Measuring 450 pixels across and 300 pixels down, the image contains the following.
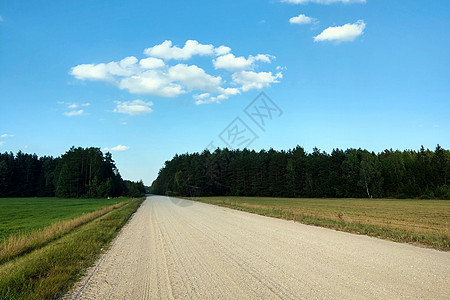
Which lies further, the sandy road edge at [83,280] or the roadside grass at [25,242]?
the roadside grass at [25,242]

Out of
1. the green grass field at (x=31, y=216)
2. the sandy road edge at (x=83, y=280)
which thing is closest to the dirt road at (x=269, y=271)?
the sandy road edge at (x=83, y=280)

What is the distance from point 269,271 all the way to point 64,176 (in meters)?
90.9

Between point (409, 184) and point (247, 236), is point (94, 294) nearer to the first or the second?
point (247, 236)

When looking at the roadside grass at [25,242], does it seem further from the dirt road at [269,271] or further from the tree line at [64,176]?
the tree line at [64,176]

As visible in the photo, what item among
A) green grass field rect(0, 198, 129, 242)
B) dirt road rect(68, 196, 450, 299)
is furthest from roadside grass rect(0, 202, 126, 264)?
dirt road rect(68, 196, 450, 299)

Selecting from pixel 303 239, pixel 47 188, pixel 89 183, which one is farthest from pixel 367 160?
pixel 47 188

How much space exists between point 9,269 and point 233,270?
5.85m

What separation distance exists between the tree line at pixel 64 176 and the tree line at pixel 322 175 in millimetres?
23268

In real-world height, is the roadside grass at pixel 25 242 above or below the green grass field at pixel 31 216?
above

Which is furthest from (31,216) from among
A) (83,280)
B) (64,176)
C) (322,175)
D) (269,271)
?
(322,175)

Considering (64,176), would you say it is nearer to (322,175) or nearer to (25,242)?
(322,175)

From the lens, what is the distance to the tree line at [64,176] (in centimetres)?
8144

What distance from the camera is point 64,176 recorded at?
8125cm

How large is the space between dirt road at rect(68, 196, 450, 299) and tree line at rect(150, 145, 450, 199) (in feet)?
213
